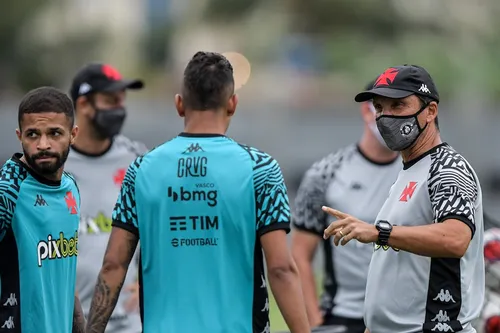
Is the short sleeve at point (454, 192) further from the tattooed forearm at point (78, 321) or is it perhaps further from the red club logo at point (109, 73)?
the red club logo at point (109, 73)

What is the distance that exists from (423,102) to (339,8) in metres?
42.0

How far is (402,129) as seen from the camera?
5953mm

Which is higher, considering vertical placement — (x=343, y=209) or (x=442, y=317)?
(x=343, y=209)

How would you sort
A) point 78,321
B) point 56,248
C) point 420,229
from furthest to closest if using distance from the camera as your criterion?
point 78,321
point 56,248
point 420,229

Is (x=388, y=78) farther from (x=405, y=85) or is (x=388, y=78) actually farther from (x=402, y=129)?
(x=402, y=129)

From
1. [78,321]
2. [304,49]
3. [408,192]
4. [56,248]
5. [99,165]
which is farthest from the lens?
[304,49]

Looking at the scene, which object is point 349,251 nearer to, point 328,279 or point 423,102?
point 328,279

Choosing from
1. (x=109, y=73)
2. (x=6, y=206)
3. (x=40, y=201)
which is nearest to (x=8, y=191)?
(x=6, y=206)

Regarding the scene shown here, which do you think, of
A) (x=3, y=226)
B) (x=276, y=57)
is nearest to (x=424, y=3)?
(x=276, y=57)

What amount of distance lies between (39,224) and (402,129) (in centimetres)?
191

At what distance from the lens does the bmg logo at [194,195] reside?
5.68 metres

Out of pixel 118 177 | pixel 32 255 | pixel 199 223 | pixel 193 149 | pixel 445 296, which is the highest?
pixel 193 149

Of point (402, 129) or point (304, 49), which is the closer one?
point (402, 129)

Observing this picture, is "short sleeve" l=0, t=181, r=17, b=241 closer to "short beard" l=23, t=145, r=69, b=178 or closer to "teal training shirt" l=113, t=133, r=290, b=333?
"short beard" l=23, t=145, r=69, b=178
